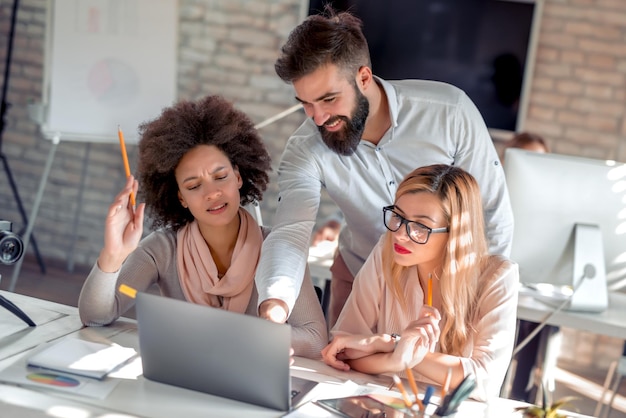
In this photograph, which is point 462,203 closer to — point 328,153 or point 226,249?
point 328,153

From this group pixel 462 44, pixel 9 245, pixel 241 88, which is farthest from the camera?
pixel 241 88

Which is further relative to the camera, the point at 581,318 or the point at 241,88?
the point at 241,88

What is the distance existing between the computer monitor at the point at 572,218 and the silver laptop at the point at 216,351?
117 centimetres

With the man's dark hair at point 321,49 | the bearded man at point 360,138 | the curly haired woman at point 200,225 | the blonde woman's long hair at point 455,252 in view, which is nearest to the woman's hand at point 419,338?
the blonde woman's long hair at point 455,252

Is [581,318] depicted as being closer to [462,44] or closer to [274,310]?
[274,310]

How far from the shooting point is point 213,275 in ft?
6.55

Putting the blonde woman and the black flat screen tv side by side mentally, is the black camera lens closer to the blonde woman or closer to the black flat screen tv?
the blonde woman

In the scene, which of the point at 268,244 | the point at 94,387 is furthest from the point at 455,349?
the point at 94,387

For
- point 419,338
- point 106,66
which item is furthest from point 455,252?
point 106,66

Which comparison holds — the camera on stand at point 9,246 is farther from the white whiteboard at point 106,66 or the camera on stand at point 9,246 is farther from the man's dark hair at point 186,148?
the white whiteboard at point 106,66

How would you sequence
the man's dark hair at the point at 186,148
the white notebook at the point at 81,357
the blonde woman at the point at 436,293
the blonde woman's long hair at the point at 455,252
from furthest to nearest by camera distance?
the man's dark hair at the point at 186,148 < the blonde woman's long hair at the point at 455,252 < the blonde woman at the point at 436,293 < the white notebook at the point at 81,357

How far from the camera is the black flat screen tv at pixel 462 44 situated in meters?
4.00

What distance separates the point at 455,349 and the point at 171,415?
71 cm

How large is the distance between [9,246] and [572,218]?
1.59 m
